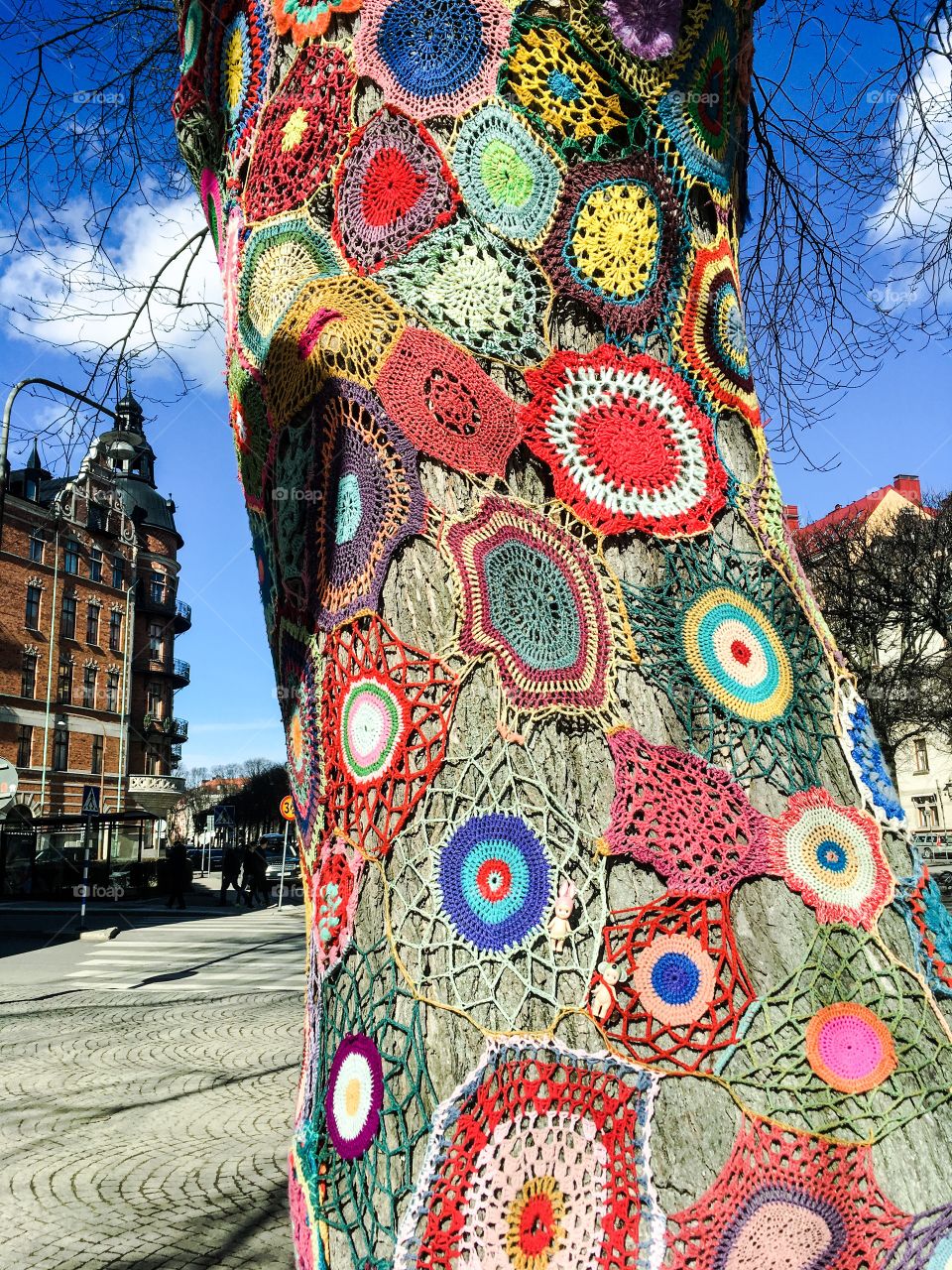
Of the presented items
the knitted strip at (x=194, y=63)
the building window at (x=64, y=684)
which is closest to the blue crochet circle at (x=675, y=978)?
the knitted strip at (x=194, y=63)

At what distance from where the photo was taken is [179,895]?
20.5m

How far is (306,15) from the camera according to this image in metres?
2.00

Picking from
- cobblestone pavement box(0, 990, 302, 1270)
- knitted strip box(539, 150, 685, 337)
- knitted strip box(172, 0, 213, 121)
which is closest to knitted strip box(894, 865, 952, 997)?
knitted strip box(539, 150, 685, 337)

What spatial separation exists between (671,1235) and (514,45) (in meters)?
2.08

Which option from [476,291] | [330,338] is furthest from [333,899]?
[476,291]

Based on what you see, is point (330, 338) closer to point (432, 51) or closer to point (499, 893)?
point (432, 51)

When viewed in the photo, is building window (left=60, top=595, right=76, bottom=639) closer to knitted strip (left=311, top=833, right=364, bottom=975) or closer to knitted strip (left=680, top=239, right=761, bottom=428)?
knitted strip (left=680, top=239, right=761, bottom=428)

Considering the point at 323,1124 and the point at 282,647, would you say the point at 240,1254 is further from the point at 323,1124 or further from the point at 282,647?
the point at 282,647

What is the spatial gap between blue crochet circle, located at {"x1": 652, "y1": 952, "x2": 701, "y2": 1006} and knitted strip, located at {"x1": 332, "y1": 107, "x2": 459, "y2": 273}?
4.37ft

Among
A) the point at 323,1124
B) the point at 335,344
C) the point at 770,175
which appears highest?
the point at 770,175

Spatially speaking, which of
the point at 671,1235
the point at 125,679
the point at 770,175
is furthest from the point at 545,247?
the point at 125,679

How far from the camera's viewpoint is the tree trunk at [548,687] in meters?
1.41

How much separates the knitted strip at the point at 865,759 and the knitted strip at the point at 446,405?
79 cm

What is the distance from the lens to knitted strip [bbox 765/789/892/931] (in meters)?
1.59
